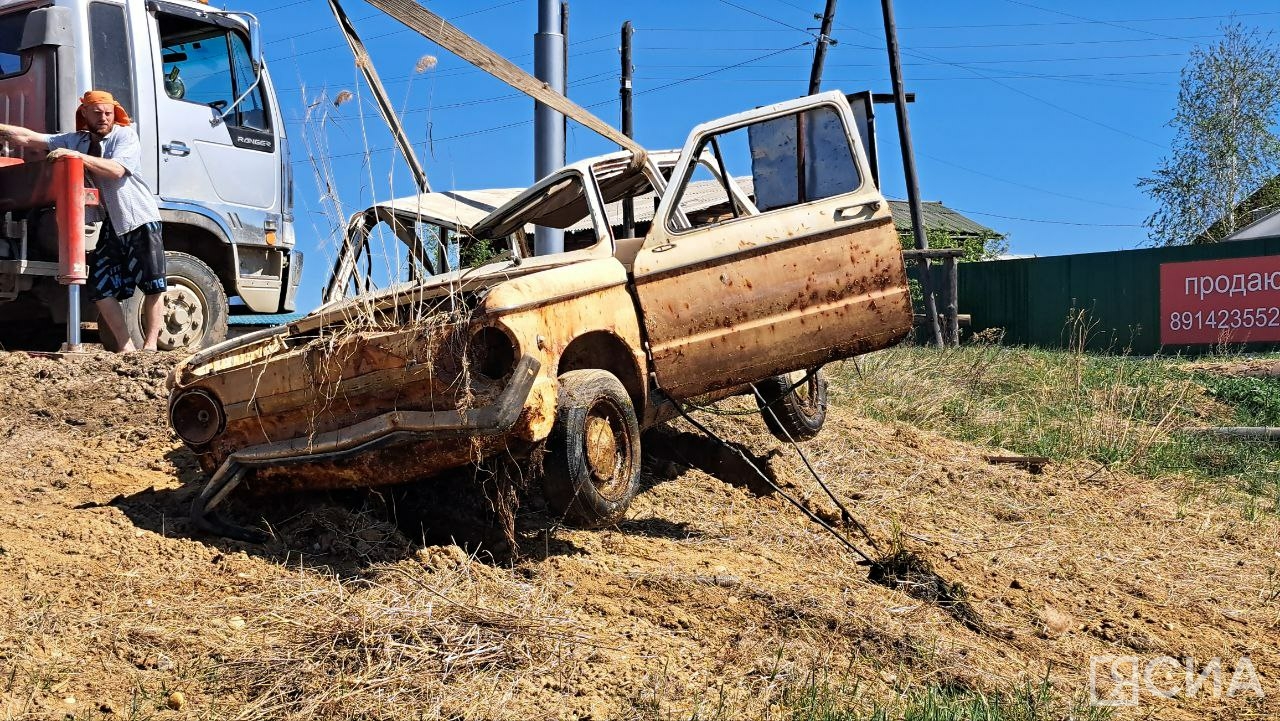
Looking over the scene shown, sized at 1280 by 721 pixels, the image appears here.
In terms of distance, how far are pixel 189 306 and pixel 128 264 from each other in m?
1.03

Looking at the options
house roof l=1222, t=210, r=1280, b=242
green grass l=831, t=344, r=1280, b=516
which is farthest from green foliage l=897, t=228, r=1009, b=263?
green grass l=831, t=344, r=1280, b=516

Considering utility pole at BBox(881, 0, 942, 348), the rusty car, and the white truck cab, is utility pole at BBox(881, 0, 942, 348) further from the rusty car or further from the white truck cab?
the rusty car

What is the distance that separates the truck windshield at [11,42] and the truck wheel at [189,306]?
1.86m

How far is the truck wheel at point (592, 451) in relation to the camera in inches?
183

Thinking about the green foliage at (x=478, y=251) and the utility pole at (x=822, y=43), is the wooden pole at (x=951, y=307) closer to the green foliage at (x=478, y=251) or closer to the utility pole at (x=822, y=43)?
the utility pole at (x=822, y=43)

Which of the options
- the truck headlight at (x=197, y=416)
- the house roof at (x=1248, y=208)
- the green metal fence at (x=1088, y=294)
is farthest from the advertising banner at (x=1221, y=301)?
the house roof at (x=1248, y=208)

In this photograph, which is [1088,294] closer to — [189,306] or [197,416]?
[189,306]

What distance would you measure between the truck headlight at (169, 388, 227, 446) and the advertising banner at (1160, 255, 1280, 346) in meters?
17.4

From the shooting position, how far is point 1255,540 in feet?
22.7

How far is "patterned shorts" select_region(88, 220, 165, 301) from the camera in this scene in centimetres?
748

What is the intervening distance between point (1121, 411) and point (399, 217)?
6850mm

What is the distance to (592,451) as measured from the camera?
15.8 ft

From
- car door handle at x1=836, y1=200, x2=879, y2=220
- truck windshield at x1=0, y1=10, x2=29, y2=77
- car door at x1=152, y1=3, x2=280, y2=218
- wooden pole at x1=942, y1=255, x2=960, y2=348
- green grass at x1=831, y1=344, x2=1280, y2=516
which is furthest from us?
wooden pole at x1=942, y1=255, x2=960, y2=348

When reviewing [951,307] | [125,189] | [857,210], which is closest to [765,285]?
[857,210]
